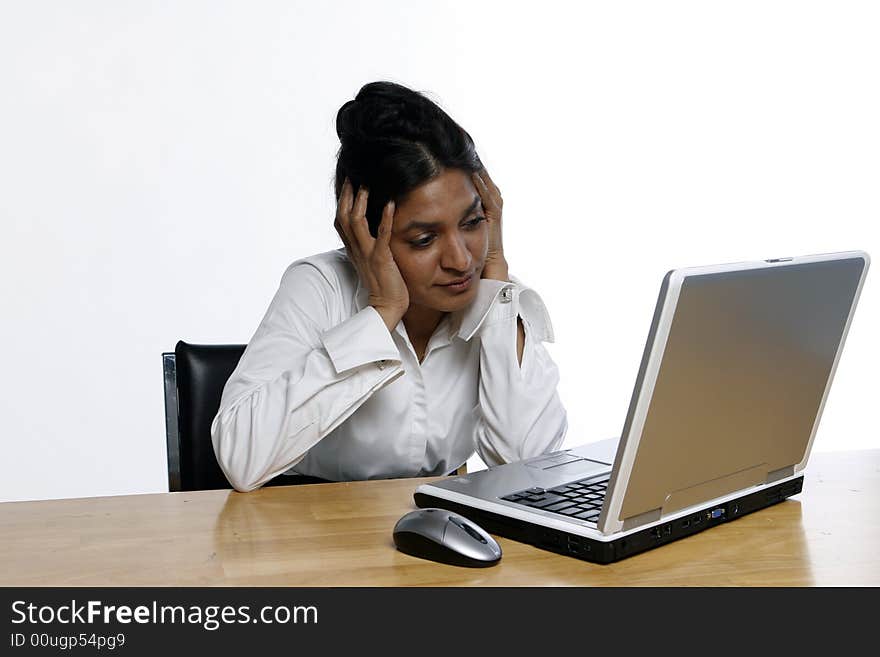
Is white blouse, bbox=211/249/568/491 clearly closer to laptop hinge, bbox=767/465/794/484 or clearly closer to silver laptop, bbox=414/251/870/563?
silver laptop, bbox=414/251/870/563

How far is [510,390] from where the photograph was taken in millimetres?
1740

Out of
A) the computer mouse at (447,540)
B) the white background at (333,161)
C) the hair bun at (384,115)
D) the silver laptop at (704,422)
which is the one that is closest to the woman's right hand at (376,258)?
the hair bun at (384,115)

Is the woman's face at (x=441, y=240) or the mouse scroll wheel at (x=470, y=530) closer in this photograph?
the mouse scroll wheel at (x=470, y=530)

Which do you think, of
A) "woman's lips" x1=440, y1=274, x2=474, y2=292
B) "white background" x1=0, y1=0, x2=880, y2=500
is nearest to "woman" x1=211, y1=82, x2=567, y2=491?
"woman's lips" x1=440, y1=274, x2=474, y2=292

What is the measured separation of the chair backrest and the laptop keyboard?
0.72m

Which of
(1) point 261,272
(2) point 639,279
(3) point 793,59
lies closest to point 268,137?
(1) point 261,272

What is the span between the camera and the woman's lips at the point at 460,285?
5.41 ft

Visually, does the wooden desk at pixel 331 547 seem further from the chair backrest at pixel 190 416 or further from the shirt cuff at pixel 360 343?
the chair backrest at pixel 190 416

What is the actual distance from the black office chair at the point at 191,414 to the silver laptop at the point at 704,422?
59cm

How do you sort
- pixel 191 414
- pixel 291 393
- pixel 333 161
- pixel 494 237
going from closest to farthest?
1. pixel 291 393
2. pixel 191 414
3. pixel 494 237
4. pixel 333 161

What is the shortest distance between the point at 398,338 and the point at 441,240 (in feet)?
0.67

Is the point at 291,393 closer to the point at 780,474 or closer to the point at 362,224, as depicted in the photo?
the point at 362,224

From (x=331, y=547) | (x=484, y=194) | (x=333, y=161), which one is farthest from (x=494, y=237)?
(x=333, y=161)

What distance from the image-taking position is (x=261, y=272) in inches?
133
